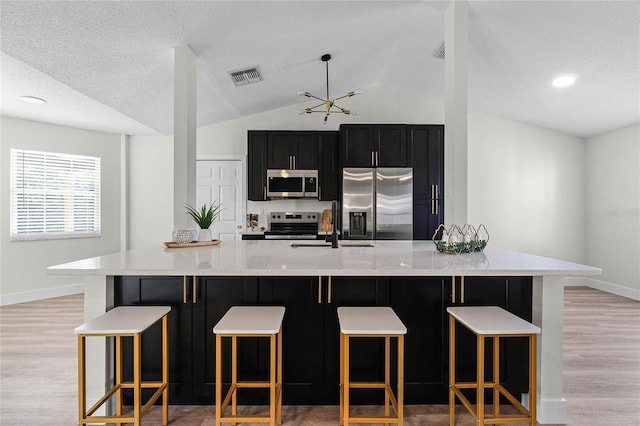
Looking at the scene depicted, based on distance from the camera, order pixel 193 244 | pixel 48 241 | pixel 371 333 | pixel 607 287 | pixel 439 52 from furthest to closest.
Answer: pixel 607 287 < pixel 48 241 < pixel 439 52 < pixel 193 244 < pixel 371 333

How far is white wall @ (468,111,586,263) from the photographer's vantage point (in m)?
5.53

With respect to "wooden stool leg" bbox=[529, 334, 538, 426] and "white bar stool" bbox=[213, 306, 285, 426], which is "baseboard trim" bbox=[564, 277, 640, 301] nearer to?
"wooden stool leg" bbox=[529, 334, 538, 426]

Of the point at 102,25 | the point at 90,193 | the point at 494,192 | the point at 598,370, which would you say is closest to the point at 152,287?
the point at 102,25

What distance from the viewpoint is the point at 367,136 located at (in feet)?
15.7

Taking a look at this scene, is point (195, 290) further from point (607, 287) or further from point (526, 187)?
point (607, 287)

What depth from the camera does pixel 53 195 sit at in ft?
16.0

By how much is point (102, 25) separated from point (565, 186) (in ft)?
21.0

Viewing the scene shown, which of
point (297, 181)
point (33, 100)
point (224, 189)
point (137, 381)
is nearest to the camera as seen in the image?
point (137, 381)

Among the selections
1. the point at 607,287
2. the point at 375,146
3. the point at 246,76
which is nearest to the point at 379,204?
the point at 375,146

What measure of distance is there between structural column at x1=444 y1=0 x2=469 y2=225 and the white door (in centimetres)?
347

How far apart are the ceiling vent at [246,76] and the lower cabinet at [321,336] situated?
8.63 ft

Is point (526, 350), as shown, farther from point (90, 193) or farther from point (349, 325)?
point (90, 193)

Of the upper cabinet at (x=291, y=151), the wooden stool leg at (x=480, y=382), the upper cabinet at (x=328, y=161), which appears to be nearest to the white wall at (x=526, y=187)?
the upper cabinet at (x=328, y=161)

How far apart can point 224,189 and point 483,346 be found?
14.9ft
